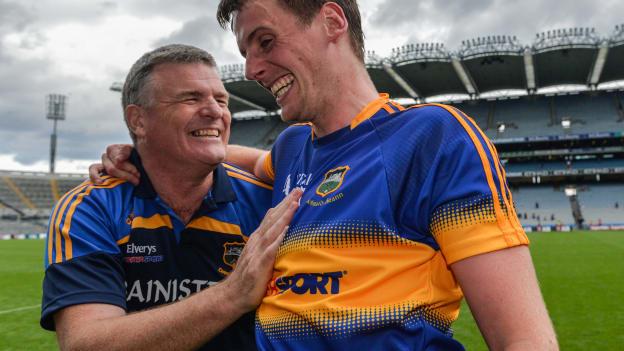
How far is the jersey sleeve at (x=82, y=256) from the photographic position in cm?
204

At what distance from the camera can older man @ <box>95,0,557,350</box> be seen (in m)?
1.37

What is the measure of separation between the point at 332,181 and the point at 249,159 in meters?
1.69

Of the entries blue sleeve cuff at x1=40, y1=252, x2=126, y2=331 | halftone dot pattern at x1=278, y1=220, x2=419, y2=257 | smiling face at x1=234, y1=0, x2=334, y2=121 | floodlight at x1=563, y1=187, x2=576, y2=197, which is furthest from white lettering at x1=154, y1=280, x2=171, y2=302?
floodlight at x1=563, y1=187, x2=576, y2=197

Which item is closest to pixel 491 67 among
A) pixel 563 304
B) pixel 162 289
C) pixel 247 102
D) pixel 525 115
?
pixel 525 115

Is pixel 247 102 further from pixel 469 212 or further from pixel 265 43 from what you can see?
pixel 469 212

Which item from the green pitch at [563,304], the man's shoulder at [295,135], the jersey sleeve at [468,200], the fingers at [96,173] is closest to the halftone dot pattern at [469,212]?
the jersey sleeve at [468,200]

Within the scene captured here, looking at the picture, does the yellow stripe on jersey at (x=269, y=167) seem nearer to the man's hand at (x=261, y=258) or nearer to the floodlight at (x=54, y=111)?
the man's hand at (x=261, y=258)

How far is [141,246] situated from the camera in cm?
246

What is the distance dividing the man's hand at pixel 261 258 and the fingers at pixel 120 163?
101cm

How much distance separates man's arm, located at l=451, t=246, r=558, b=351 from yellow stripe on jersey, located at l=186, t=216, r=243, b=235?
1.51 metres

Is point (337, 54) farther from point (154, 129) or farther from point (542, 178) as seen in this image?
point (542, 178)

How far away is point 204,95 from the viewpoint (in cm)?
263

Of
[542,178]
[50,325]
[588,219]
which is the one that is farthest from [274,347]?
[542,178]

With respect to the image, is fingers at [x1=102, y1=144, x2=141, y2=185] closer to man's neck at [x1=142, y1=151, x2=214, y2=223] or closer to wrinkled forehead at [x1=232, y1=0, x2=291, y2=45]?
man's neck at [x1=142, y1=151, x2=214, y2=223]
